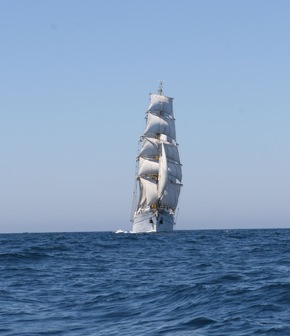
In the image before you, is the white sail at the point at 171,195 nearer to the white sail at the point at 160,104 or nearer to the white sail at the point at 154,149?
the white sail at the point at 154,149

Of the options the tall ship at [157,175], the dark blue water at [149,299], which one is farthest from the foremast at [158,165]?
the dark blue water at [149,299]

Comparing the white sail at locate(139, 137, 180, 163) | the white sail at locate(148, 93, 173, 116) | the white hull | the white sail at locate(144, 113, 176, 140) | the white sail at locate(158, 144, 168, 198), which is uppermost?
the white sail at locate(148, 93, 173, 116)

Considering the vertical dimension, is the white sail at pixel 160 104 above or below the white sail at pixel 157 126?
above

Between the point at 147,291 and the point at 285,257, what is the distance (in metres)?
14.2

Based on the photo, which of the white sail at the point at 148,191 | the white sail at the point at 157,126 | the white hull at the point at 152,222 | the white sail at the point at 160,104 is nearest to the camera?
the white hull at the point at 152,222

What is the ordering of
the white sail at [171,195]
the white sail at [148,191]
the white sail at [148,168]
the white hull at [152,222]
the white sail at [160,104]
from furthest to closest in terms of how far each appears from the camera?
the white sail at [160,104] < the white sail at [148,168] < the white sail at [171,195] < the white sail at [148,191] < the white hull at [152,222]

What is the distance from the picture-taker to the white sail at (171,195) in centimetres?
11562

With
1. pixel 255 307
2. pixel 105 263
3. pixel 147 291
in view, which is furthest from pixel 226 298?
pixel 105 263

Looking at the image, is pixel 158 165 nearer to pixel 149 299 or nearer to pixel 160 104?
pixel 160 104

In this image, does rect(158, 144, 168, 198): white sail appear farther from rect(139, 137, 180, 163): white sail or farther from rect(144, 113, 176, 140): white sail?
rect(144, 113, 176, 140): white sail

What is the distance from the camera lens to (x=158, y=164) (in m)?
116

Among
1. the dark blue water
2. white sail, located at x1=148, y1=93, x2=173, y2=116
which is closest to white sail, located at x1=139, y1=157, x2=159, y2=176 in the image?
white sail, located at x1=148, y1=93, x2=173, y2=116

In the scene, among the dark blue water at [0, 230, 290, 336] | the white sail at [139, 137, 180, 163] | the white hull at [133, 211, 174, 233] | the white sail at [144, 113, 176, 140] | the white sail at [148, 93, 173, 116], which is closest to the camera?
the dark blue water at [0, 230, 290, 336]

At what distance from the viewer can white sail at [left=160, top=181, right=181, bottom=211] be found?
115625mm
